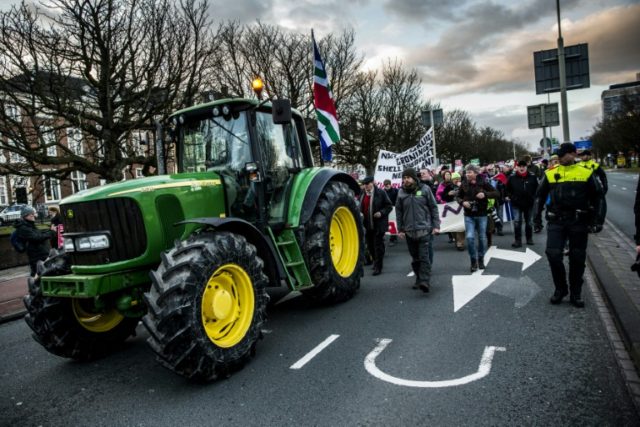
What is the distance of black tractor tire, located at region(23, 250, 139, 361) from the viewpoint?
4.80m

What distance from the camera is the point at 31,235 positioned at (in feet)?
34.7

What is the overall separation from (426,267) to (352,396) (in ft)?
12.1

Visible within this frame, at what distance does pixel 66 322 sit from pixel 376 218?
5.87m

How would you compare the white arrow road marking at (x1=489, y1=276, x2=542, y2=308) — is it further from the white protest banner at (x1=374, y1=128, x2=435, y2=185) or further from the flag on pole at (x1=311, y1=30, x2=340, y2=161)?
the white protest banner at (x1=374, y1=128, x2=435, y2=185)

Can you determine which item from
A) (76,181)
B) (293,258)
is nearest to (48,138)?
(76,181)

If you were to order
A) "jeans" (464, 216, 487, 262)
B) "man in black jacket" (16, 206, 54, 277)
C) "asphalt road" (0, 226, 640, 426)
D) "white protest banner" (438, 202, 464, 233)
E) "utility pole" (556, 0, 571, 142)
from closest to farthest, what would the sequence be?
1. "asphalt road" (0, 226, 640, 426)
2. "jeans" (464, 216, 487, 262)
3. "man in black jacket" (16, 206, 54, 277)
4. "white protest banner" (438, 202, 464, 233)
5. "utility pole" (556, 0, 571, 142)

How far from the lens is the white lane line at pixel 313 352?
4602mm

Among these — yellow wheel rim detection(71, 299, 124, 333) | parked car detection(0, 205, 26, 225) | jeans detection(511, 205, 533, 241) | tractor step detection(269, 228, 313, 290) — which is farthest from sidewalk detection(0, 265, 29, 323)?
parked car detection(0, 205, 26, 225)

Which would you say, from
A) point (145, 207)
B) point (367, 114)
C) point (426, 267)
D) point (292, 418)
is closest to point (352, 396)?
point (292, 418)

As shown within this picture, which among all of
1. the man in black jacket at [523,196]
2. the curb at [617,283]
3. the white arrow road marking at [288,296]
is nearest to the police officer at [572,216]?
the curb at [617,283]

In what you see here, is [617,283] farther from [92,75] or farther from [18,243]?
[92,75]

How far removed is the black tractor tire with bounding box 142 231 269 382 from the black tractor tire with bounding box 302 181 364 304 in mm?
1413

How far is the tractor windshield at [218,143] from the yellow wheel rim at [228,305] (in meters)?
1.55

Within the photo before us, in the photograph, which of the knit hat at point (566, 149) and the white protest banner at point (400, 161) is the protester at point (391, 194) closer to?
the white protest banner at point (400, 161)
